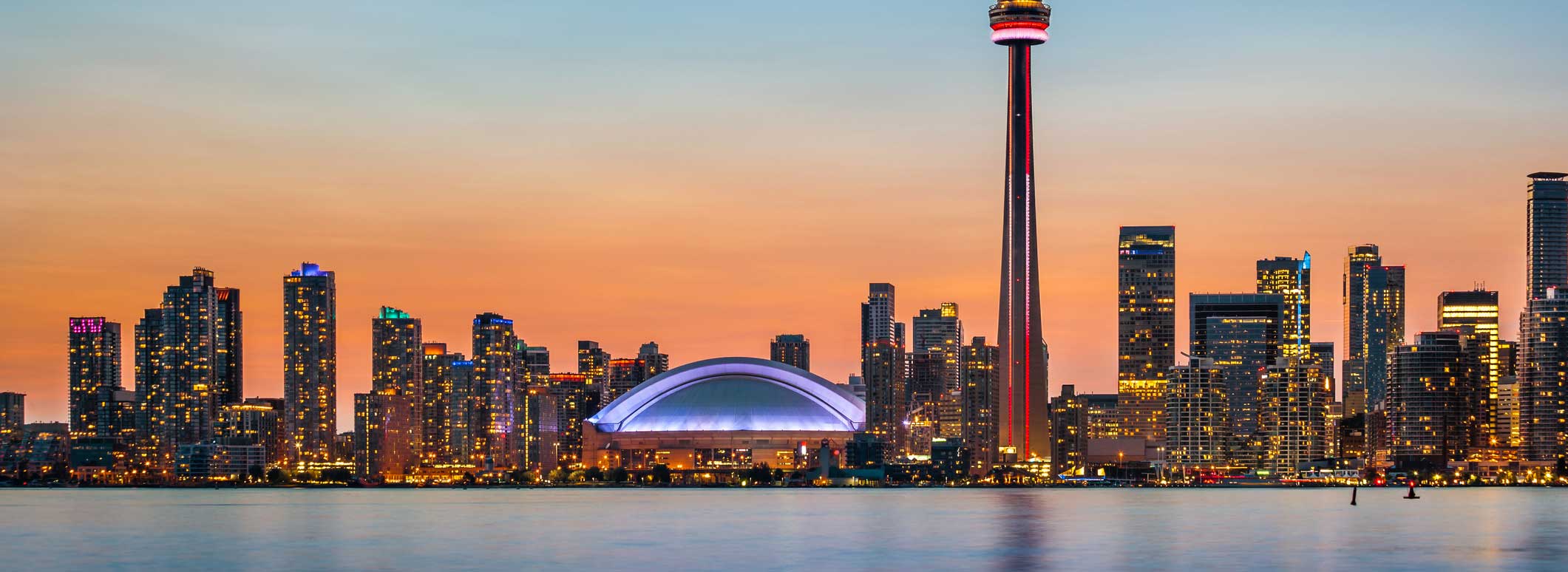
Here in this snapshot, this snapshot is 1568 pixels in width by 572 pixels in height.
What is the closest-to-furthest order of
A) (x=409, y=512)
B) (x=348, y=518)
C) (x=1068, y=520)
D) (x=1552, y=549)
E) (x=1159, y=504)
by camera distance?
1. (x=1552, y=549)
2. (x=1068, y=520)
3. (x=348, y=518)
4. (x=409, y=512)
5. (x=1159, y=504)

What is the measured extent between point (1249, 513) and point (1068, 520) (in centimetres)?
2754

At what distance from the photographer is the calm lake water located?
102500mm

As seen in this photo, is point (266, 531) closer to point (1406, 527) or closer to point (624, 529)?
point (624, 529)

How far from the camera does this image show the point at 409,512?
174625 mm

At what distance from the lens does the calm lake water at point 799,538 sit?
4035 inches

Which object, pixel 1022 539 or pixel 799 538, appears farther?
pixel 799 538

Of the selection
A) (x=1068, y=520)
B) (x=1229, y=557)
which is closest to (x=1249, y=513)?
(x=1068, y=520)

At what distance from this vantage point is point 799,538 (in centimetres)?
12669

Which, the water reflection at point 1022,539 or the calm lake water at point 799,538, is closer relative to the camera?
the water reflection at point 1022,539

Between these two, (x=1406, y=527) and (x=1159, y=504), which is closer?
(x=1406, y=527)

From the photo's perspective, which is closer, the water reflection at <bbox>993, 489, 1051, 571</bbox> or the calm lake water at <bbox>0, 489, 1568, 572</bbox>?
the water reflection at <bbox>993, 489, 1051, 571</bbox>

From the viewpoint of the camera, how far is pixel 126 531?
14238 cm

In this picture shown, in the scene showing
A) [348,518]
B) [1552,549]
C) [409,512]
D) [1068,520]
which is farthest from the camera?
[409,512]

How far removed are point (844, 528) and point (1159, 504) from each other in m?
68.1
